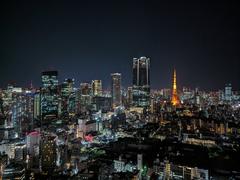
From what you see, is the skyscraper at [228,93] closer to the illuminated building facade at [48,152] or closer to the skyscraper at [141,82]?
the skyscraper at [141,82]

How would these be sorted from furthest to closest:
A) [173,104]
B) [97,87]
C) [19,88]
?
[97,87] < [173,104] < [19,88]

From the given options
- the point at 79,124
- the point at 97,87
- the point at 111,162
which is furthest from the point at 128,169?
the point at 97,87

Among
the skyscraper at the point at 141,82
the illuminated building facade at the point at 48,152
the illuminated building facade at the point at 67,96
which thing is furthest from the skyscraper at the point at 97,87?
the illuminated building facade at the point at 48,152

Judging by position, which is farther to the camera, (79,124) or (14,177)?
(79,124)

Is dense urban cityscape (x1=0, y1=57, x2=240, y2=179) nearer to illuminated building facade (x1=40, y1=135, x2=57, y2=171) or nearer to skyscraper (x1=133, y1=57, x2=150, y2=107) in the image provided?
illuminated building facade (x1=40, y1=135, x2=57, y2=171)

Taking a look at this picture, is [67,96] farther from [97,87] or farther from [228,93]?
[228,93]

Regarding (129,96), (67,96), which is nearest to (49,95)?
(67,96)

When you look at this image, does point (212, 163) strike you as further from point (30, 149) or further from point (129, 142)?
point (30, 149)
